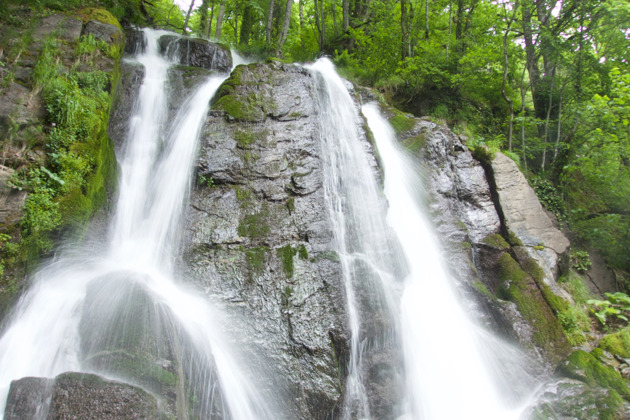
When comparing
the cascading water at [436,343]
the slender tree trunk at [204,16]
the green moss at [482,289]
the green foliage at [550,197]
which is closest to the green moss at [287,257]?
the cascading water at [436,343]

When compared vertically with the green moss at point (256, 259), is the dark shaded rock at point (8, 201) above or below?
above

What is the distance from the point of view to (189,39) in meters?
10.4

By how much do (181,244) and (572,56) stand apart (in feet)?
41.8

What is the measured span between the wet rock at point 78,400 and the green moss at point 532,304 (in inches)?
250

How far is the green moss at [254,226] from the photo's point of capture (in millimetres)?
5492

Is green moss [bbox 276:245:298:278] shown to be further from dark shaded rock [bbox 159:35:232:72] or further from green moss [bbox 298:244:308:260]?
dark shaded rock [bbox 159:35:232:72]

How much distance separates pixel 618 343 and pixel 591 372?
5.53 feet

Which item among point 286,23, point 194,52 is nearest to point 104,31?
point 194,52

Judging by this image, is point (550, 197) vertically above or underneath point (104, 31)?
underneath

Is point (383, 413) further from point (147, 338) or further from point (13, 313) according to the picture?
point (13, 313)

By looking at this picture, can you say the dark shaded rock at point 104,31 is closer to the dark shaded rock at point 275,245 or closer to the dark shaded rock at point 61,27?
the dark shaded rock at point 61,27

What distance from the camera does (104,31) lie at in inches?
294

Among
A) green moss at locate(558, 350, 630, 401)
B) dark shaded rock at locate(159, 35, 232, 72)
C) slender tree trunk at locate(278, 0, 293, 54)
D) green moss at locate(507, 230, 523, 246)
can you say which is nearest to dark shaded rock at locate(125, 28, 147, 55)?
dark shaded rock at locate(159, 35, 232, 72)

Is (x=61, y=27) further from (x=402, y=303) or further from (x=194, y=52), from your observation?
(x=402, y=303)
